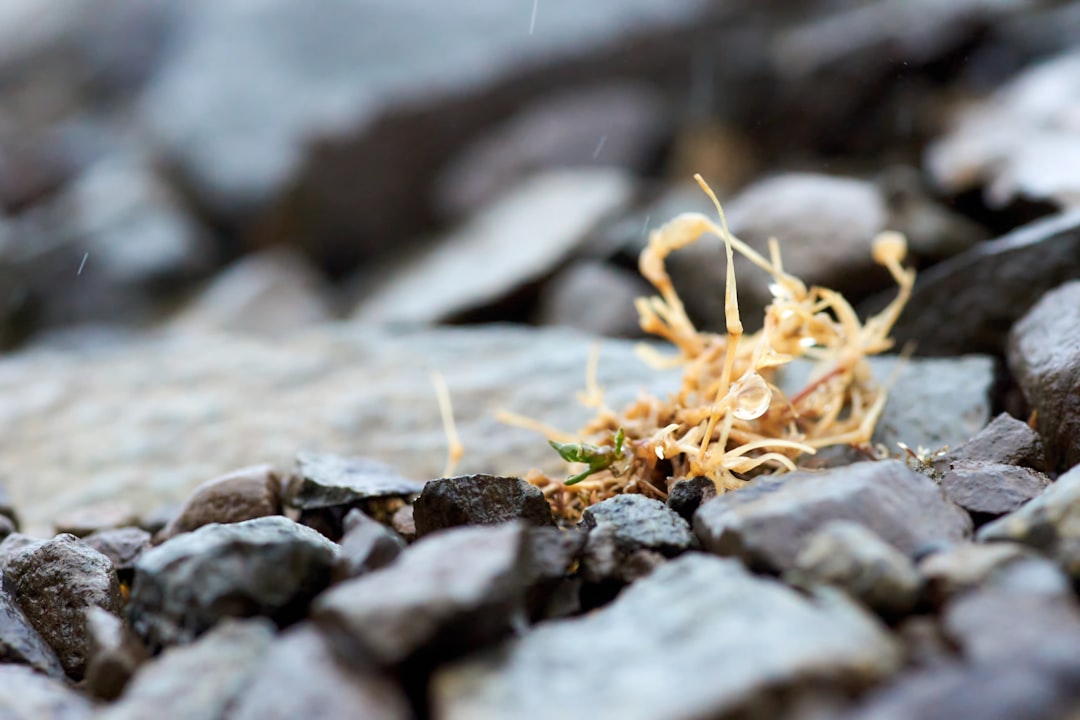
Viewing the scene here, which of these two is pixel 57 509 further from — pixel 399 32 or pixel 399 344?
pixel 399 32

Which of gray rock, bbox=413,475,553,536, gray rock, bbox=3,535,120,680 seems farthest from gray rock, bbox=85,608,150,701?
gray rock, bbox=413,475,553,536

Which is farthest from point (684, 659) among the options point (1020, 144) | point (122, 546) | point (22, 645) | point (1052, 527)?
point (1020, 144)

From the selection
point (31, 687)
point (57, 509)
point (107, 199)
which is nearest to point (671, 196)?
point (57, 509)

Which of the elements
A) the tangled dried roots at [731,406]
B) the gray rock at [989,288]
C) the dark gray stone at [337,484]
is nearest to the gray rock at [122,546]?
the dark gray stone at [337,484]

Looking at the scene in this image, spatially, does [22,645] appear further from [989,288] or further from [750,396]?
[989,288]

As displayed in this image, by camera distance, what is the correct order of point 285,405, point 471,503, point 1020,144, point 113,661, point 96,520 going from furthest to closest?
point 1020,144, point 285,405, point 96,520, point 471,503, point 113,661
